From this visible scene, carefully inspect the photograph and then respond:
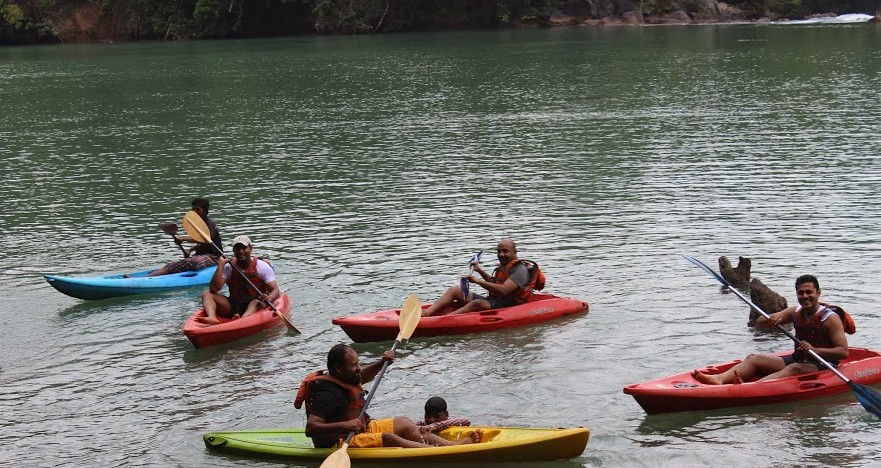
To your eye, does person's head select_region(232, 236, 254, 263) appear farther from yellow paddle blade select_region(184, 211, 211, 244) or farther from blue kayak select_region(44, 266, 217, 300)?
blue kayak select_region(44, 266, 217, 300)

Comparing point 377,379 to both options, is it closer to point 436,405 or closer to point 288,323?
point 436,405

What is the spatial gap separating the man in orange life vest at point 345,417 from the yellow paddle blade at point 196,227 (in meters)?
6.74

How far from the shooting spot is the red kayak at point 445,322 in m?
13.8

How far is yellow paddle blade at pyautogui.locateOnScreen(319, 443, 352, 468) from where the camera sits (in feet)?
30.3

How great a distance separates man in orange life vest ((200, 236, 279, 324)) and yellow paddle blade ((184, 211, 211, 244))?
1.86m

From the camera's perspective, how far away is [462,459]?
988 centimetres

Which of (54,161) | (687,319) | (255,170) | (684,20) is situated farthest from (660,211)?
(684,20)

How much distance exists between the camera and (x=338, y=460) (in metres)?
9.30

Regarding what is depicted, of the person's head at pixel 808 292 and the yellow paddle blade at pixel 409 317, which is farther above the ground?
the person's head at pixel 808 292

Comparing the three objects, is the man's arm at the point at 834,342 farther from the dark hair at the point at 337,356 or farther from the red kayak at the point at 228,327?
the red kayak at the point at 228,327

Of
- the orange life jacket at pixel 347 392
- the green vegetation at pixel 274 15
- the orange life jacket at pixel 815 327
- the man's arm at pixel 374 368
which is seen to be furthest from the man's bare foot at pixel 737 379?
the green vegetation at pixel 274 15

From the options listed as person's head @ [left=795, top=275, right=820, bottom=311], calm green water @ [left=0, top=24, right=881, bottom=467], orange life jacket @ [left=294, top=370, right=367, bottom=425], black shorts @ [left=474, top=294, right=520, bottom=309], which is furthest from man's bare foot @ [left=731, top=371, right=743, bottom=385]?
orange life jacket @ [left=294, top=370, right=367, bottom=425]

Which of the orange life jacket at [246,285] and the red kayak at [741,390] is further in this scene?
the orange life jacket at [246,285]

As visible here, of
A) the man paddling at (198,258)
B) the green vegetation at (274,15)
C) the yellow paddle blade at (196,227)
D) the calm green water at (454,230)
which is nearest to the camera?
the calm green water at (454,230)
